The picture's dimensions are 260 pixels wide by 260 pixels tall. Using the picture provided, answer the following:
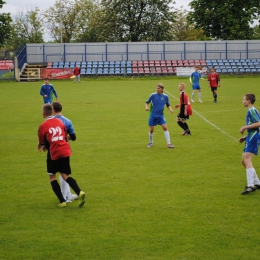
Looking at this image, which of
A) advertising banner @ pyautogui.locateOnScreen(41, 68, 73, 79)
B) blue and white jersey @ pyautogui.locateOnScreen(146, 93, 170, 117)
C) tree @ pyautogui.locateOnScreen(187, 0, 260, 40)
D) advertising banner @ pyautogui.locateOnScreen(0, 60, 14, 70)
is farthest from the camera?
tree @ pyautogui.locateOnScreen(187, 0, 260, 40)

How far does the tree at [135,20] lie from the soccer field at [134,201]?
61.0m

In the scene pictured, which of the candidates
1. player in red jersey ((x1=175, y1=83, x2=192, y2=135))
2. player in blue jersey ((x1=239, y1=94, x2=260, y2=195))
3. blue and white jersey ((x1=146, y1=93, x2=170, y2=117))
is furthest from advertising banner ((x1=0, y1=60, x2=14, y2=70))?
player in blue jersey ((x1=239, y1=94, x2=260, y2=195))

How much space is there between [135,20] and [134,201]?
70852 millimetres

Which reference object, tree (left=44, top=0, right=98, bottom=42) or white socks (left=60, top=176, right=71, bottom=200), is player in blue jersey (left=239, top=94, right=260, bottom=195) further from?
tree (left=44, top=0, right=98, bottom=42)

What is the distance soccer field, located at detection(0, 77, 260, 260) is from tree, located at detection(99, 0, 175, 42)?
61.0 metres

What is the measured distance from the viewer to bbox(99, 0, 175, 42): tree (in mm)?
77750

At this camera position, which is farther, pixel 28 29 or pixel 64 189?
pixel 28 29

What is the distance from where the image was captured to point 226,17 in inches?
2832

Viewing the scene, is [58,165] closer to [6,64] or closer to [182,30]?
[6,64]

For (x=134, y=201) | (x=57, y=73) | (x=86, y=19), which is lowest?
(x=134, y=201)

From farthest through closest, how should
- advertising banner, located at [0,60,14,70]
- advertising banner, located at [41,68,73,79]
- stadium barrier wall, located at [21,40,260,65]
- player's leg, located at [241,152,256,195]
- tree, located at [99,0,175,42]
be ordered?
1. tree, located at [99,0,175,42]
2. stadium barrier wall, located at [21,40,260,65]
3. advertising banner, located at [0,60,14,70]
4. advertising banner, located at [41,68,73,79]
5. player's leg, located at [241,152,256,195]

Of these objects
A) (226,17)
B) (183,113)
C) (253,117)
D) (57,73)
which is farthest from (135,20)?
(253,117)

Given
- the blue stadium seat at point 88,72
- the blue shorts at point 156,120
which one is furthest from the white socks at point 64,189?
the blue stadium seat at point 88,72

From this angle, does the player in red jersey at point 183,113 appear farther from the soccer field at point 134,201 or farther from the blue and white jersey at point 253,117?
the blue and white jersey at point 253,117
